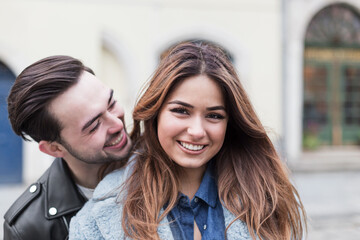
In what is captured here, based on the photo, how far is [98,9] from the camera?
7.18 metres

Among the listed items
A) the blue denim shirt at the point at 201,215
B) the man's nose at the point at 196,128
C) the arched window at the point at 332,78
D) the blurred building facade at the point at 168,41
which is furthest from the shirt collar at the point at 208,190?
the arched window at the point at 332,78

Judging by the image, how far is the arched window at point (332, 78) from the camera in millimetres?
8922

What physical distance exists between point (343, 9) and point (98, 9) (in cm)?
612

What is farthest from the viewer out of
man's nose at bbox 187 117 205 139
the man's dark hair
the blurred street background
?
the blurred street background

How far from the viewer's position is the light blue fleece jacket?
155cm

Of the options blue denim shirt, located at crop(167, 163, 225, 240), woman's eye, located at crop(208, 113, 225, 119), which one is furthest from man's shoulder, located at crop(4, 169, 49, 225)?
woman's eye, located at crop(208, 113, 225, 119)

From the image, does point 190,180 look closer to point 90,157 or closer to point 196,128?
point 196,128

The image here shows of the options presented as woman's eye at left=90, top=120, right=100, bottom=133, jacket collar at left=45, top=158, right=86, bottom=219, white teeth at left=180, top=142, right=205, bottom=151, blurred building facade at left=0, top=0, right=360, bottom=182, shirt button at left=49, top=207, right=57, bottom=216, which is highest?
blurred building facade at left=0, top=0, right=360, bottom=182

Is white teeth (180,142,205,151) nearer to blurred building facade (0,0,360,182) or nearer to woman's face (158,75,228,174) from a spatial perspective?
woman's face (158,75,228,174)

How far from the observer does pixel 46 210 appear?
5.84 ft

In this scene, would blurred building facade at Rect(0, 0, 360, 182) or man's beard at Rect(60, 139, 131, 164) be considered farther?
blurred building facade at Rect(0, 0, 360, 182)

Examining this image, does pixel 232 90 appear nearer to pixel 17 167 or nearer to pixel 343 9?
pixel 17 167

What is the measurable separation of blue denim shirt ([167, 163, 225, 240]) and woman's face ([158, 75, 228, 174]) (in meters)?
0.21

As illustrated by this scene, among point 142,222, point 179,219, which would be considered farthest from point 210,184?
point 142,222
